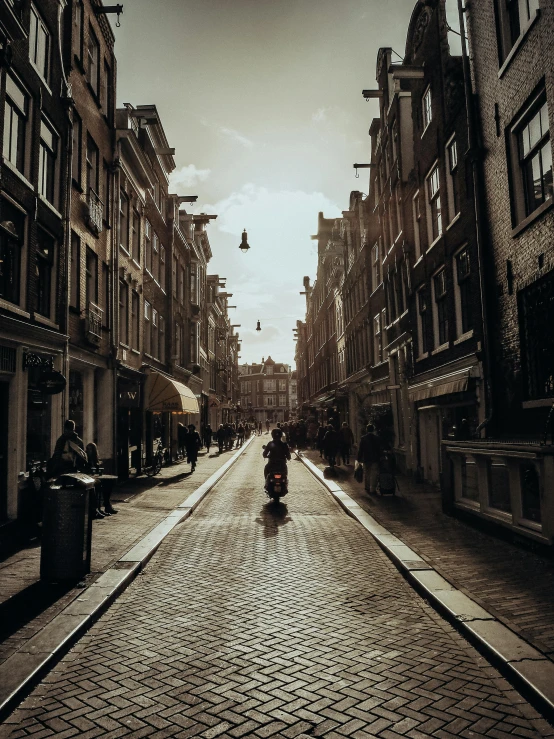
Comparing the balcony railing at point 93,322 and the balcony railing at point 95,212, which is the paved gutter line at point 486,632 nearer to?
the balcony railing at point 93,322

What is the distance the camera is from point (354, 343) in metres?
32.9

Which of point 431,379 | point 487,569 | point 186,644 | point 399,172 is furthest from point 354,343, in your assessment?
point 186,644

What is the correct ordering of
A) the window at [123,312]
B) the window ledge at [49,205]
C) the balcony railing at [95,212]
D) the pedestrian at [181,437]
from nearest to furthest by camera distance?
the window ledge at [49,205] < the balcony railing at [95,212] < the window at [123,312] < the pedestrian at [181,437]

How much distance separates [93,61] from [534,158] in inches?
478

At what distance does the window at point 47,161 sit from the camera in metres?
12.0

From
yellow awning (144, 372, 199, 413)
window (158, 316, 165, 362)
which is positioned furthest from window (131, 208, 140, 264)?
window (158, 316, 165, 362)

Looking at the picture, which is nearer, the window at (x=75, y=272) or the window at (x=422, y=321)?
the window at (x=75, y=272)

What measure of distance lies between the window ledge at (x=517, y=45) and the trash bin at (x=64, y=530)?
33.8ft

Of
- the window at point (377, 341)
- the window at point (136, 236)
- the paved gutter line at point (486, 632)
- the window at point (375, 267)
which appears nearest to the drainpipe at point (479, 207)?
the paved gutter line at point (486, 632)

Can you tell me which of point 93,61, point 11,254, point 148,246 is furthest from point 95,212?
point 148,246

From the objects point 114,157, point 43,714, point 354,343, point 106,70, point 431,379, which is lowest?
point 43,714

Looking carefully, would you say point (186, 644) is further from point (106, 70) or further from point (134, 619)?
point (106, 70)

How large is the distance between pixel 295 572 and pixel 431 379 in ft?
33.0

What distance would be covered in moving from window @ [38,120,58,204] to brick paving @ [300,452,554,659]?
362 inches
